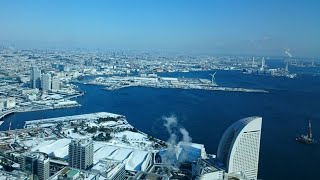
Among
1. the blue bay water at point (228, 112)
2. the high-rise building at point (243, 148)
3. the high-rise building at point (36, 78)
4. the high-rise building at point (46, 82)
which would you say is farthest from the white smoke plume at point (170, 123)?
the high-rise building at point (36, 78)

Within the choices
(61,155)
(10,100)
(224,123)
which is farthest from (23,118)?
(224,123)

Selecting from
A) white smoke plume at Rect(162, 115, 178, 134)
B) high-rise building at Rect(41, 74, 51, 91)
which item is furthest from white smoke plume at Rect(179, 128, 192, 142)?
high-rise building at Rect(41, 74, 51, 91)

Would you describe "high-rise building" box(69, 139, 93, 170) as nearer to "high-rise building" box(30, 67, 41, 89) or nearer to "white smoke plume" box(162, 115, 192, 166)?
"white smoke plume" box(162, 115, 192, 166)

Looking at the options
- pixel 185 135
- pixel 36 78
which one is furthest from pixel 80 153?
pixel 36 78

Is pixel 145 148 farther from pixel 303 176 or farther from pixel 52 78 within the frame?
pixel 52 78

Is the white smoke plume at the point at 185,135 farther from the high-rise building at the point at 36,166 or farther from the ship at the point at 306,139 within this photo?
the high-rise building at the point at 36,166
